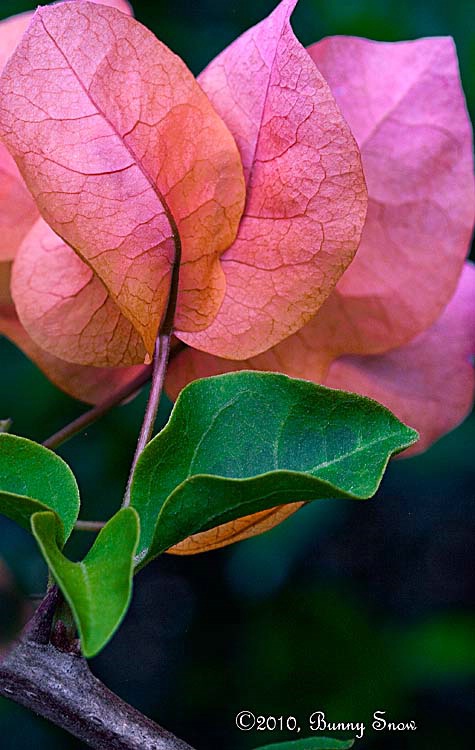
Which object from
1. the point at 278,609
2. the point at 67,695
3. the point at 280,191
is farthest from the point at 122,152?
the point at 278,609

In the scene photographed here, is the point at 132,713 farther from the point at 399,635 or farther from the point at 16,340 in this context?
the point at 399,635

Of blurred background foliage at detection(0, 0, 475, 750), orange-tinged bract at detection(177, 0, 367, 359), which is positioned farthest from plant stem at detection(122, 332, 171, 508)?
blurred background foliage at detection(0, 0, 475, 750)

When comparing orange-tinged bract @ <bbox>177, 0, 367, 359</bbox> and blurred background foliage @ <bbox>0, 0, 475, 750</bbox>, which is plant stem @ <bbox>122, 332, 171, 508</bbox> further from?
blurred background foliage @ <bbox>0, 0, 475, 750</bbox>

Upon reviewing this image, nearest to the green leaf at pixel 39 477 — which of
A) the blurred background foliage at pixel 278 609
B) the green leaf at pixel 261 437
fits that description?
the green leaf at pixel 261 437

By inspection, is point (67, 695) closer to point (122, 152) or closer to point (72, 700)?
point (72, 700)

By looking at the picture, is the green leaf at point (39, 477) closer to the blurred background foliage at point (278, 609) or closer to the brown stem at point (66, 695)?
the brown stem at point (66, 695)

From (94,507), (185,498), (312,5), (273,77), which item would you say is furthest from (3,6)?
(185,498)
